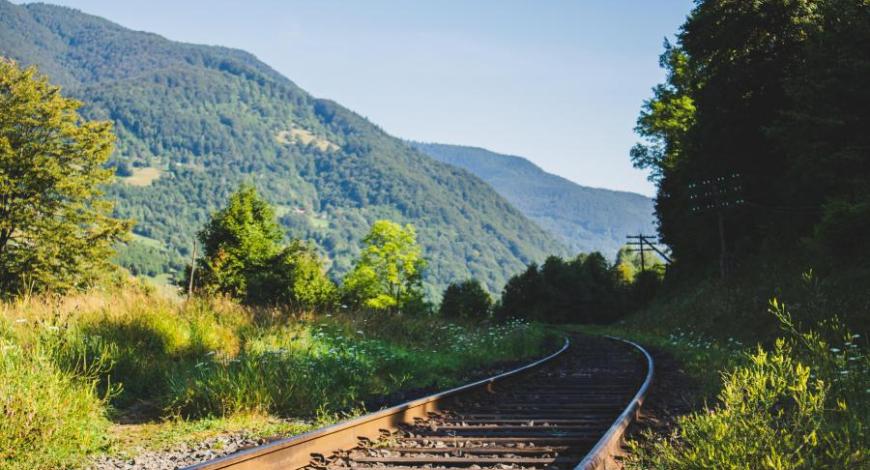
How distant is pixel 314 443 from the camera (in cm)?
470

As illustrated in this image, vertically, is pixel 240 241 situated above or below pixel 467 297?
above

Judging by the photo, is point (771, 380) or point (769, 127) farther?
point (769, 127)

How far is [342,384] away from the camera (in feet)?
28.8

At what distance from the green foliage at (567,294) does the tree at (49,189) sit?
5519 centimetres

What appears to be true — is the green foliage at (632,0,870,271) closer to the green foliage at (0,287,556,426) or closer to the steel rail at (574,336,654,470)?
the steel rail at (574,336,654,470)

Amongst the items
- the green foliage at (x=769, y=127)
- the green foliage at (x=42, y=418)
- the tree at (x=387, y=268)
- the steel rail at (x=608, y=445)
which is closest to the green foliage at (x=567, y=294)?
the tree at (x=387, y=268)

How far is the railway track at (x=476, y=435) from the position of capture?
4.49 m

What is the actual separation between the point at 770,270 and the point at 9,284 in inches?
1314

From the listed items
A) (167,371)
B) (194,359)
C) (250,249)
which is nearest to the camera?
(167,371)

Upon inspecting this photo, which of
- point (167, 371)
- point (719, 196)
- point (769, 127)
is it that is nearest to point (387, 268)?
point (719, 196)

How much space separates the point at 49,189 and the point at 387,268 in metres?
36.6

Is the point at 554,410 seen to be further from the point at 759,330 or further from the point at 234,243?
→ the point at 234,243

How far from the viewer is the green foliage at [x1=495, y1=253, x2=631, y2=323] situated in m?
79.6

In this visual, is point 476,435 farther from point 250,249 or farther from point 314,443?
point 250,249
